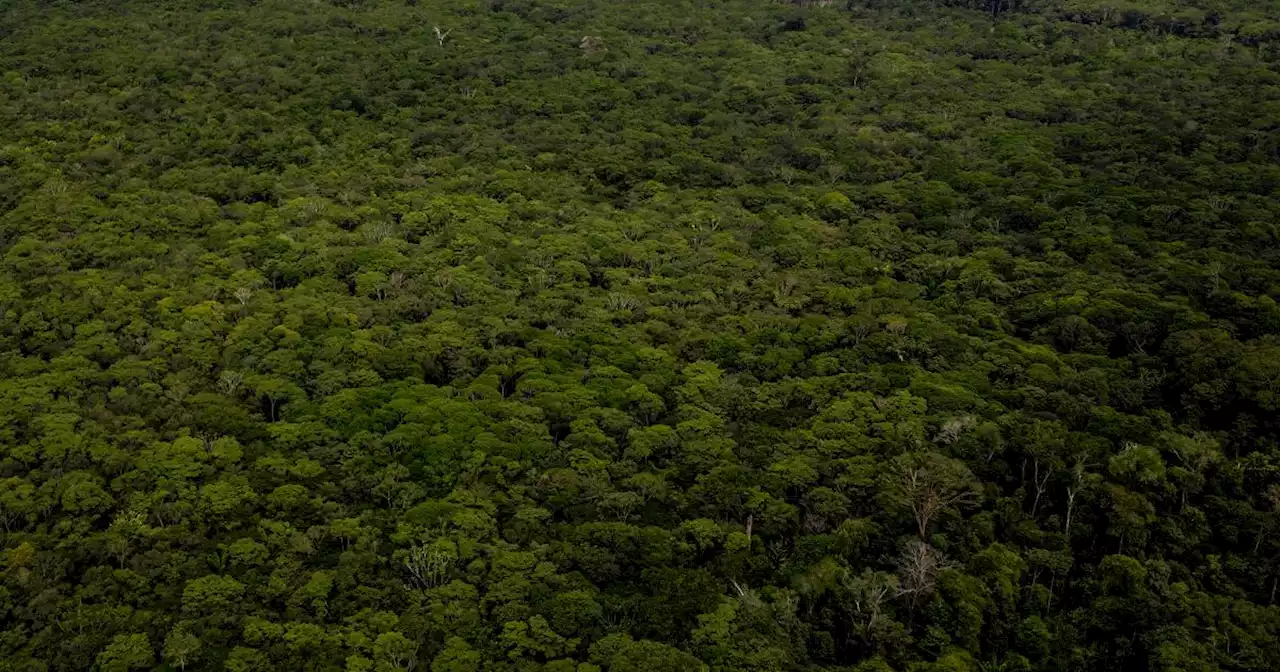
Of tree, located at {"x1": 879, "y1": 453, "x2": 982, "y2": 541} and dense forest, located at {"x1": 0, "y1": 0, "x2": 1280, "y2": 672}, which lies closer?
dense forest, located at {"x1": 0, "y1": 0, "x2": 1280, "y2": 672}

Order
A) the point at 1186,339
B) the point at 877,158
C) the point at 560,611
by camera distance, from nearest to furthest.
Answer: the point at 560,611 < the point at 1186,339 < the point at 877,158

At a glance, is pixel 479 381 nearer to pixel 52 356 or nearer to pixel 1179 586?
pixel 52 356

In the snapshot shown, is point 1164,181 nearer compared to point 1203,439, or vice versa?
point 1203,439

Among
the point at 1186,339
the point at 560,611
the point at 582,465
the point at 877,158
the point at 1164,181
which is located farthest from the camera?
the point at 877,158

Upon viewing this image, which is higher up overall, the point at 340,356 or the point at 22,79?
the point at 22,79

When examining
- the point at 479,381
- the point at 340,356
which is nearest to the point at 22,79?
the point at 340,356

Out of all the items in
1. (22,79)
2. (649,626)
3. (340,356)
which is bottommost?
(649,626)

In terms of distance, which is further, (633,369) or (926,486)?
(633,369)

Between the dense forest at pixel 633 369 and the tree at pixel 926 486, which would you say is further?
the tree at pixel 926 486
